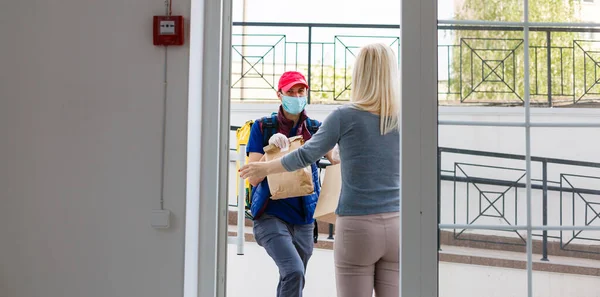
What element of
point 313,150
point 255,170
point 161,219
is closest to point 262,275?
point 255,170

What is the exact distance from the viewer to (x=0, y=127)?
2375 mm

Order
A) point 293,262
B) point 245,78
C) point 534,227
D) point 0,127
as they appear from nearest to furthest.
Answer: point 534,227, point 0,127, point 293,262, point 245,78

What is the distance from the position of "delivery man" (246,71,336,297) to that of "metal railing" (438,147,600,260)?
0.88m

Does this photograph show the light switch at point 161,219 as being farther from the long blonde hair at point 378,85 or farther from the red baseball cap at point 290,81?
the red baseball cap at point 290,81

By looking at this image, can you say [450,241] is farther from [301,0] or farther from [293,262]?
[301,0]

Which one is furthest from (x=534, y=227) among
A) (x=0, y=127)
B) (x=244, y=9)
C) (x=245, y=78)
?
(x=244, y=9)

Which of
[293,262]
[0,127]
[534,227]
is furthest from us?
[293,262]

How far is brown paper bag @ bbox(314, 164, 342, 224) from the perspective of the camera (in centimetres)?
279

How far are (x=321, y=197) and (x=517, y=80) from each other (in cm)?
105

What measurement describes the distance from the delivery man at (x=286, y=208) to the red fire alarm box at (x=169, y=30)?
2.70 ft

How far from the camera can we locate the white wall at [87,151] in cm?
229

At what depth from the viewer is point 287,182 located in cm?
292

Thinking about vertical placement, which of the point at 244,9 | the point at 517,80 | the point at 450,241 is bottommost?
the point at 450,241

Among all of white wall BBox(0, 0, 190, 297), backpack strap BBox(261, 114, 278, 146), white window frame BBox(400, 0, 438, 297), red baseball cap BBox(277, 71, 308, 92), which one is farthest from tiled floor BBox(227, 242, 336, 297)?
white window frame BBox(400, 0, 438, 297)
